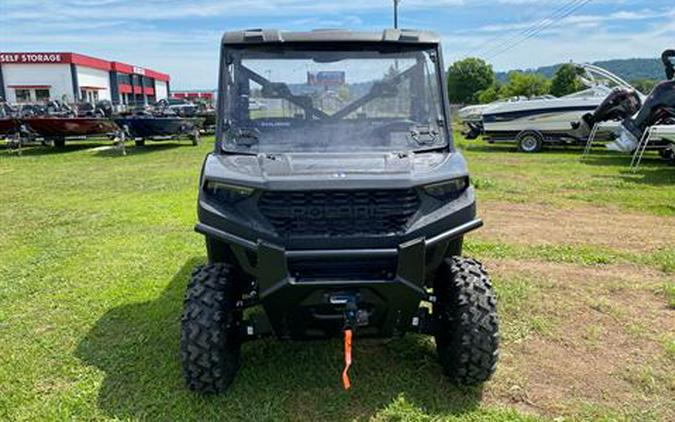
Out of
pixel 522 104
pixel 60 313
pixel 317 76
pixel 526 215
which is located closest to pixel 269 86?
pixel 317 76

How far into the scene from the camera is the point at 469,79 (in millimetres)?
67625

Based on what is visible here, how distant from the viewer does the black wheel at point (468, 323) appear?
332 centimetres

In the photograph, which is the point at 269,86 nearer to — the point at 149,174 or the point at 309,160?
the point at 309,160

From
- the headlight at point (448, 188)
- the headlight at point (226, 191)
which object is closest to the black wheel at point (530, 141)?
the headlight at point (448, 188)

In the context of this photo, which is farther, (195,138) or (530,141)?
(195,138)

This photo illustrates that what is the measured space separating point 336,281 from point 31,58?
5917cm

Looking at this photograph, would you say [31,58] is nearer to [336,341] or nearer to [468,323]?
[336,341]

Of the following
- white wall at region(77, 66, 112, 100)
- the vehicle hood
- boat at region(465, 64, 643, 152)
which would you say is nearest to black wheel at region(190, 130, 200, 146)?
boat at region(465, 64, 643, 152)

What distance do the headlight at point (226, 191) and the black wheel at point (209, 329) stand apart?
46 centimetres

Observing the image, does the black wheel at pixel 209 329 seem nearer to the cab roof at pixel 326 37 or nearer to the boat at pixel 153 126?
the cab roof at pixel 326 37

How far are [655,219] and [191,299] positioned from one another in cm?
701

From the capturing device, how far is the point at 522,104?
18.3 metres

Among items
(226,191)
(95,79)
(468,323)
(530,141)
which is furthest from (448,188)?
(95,79)

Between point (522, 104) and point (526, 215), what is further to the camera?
point (522, 104)
